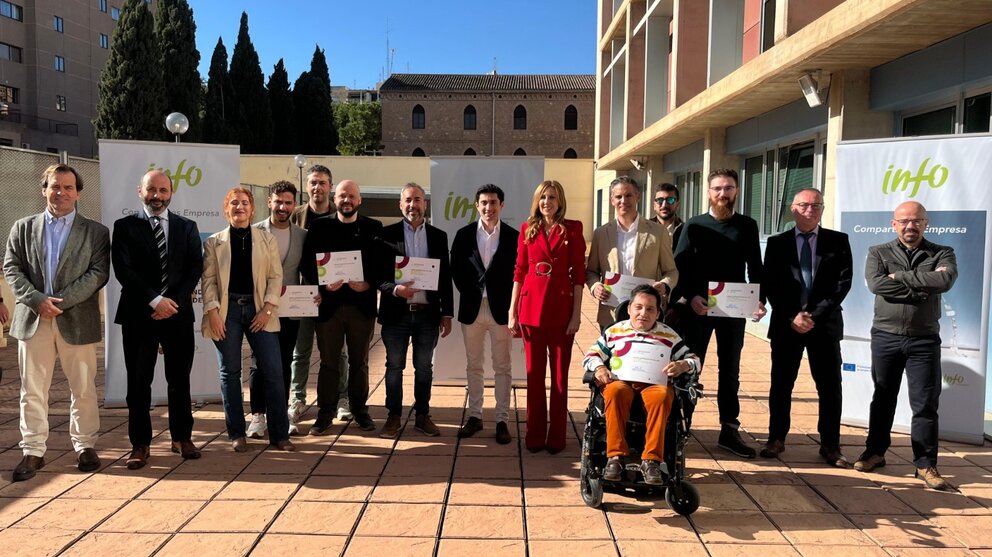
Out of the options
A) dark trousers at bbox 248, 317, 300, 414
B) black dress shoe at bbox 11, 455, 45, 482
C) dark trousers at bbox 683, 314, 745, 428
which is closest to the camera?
black dress shoe at bbox 11, 455, 45, 482

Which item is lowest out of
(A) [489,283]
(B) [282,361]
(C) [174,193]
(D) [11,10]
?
(B) [282,361]

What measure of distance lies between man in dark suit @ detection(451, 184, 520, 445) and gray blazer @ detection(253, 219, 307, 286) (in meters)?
1.19

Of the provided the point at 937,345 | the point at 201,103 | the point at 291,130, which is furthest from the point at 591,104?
the point at 937,345

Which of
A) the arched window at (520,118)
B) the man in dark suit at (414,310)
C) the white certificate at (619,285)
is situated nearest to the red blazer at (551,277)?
the white certificate at (619,285)

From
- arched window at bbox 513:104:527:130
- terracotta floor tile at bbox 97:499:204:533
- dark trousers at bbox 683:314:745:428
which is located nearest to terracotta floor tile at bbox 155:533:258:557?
terracotta floor tile at bbox 97:499:204:533

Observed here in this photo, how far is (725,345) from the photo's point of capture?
4875 millimetres

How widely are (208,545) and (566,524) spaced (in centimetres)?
185

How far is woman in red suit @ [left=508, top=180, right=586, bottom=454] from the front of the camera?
4.71 meters

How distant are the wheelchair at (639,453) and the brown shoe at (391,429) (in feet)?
6.01

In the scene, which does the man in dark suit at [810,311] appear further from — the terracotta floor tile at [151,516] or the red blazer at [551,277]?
the terracotta floor tile at [151,516]

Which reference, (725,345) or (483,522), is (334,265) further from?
(725,345)

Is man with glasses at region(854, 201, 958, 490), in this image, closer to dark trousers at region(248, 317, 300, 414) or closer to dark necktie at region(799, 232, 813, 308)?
dark necktie at region(799, 232, 813, 308)

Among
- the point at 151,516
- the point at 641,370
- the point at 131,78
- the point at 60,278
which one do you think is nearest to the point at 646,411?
the point at 641,370

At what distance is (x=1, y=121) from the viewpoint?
40.4 metres
